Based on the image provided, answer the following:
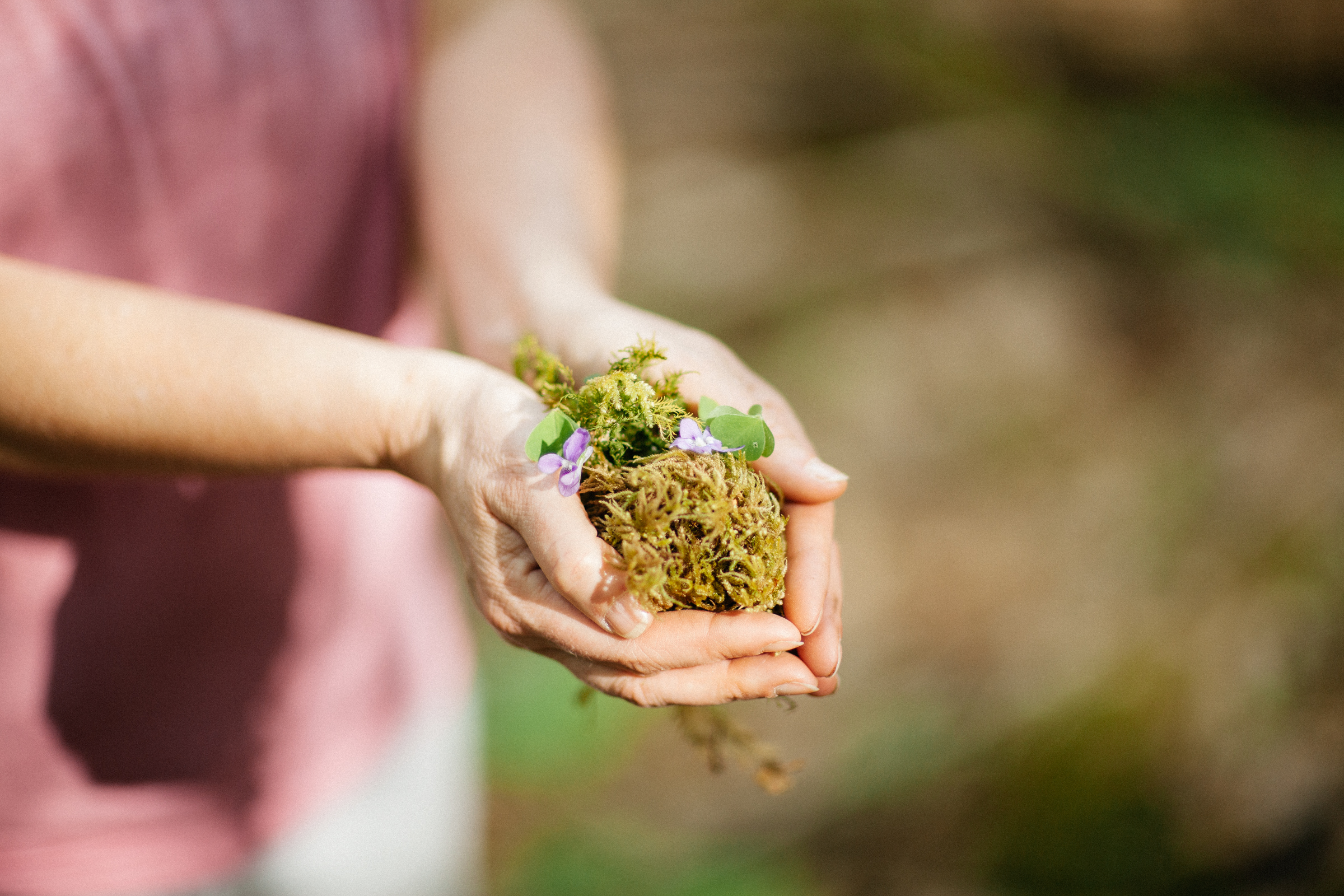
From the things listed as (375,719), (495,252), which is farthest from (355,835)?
(495,252)

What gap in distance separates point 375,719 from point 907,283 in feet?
15.2

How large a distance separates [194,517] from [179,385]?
606 millimetres

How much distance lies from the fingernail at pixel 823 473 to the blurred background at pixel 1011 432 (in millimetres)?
3383

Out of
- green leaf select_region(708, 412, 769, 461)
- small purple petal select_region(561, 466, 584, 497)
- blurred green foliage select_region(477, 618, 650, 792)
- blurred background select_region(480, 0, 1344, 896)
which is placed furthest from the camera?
blurred green foliage select_region(477, 618, 650, 792)

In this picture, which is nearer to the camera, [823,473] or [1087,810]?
[823,473]

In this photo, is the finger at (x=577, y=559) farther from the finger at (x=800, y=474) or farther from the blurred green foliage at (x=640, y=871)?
the blurred green foliage at (x=640, y=871)

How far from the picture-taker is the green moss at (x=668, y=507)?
3.71ft

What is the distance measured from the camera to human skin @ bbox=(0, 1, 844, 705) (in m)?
1.15

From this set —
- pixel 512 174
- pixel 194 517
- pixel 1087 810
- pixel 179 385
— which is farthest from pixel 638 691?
pixel 1087 810

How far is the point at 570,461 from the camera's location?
43.2 inches

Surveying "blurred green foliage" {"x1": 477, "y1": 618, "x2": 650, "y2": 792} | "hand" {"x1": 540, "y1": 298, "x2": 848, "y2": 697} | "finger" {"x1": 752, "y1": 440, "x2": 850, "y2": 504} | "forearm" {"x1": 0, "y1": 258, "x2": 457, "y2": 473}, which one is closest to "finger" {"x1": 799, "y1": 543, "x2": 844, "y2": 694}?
"hand" {"x1": 540, "y1": 298, "x2": 848, "y2": 697}

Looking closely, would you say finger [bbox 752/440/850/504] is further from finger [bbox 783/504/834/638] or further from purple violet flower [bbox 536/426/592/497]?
purple violet flower [bbox 536/426/592/497]

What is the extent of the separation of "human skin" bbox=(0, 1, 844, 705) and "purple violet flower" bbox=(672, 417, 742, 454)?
15 cm

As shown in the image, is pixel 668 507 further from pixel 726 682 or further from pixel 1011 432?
pixel 1011 432
